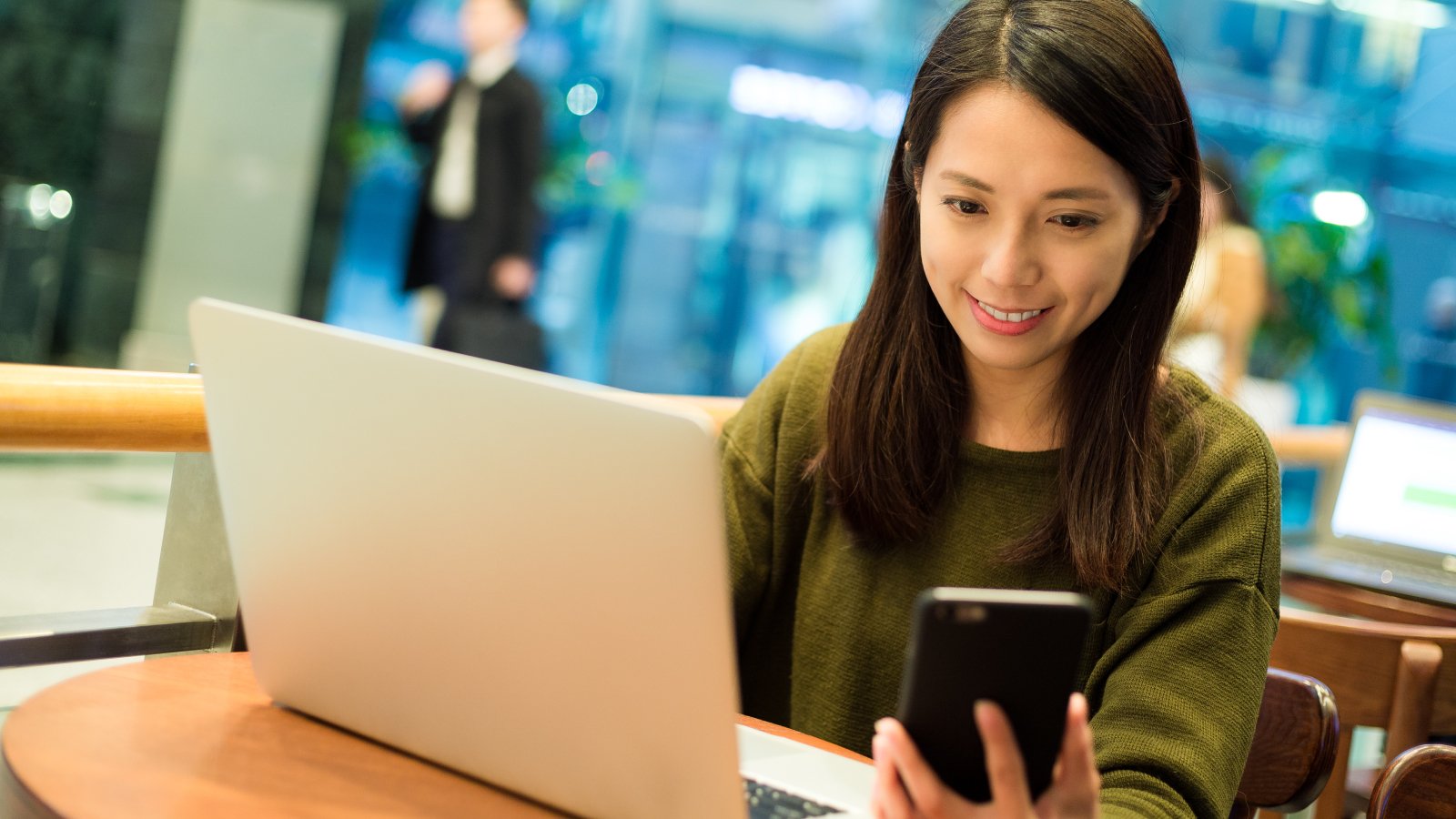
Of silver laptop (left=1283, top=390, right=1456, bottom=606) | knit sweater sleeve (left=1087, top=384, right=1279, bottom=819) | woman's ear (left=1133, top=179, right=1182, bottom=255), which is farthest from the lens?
silver laptop (left=1283, top=390, right=1456, bottom=606)

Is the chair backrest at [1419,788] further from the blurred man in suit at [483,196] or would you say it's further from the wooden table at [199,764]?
the blurred man in suit at [483,196]

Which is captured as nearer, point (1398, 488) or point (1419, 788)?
point (1419, 788)

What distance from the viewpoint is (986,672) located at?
82 centimetres

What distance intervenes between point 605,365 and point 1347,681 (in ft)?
19.7

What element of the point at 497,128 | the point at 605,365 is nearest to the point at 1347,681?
the point at 497,128

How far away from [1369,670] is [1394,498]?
170cm

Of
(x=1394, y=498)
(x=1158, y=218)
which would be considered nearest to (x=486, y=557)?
(x=1158, y=218)

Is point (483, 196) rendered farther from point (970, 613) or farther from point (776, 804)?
point (970, 613)

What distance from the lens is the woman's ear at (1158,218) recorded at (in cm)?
138

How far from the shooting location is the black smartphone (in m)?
0.80

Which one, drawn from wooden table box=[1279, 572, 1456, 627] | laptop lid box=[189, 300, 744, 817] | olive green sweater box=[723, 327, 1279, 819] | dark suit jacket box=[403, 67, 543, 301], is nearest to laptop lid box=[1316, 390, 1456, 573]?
wooden table box=[1279, 572, 1456, 627]

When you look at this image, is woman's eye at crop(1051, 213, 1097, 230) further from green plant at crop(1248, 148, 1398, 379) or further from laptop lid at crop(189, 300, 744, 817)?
green plant at crop(1248, 148, 1398, 379)

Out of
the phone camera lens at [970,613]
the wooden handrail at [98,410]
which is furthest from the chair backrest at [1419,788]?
the wooden handrail at [98,410]

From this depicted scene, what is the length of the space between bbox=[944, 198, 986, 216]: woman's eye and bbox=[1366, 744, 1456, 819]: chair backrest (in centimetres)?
69
